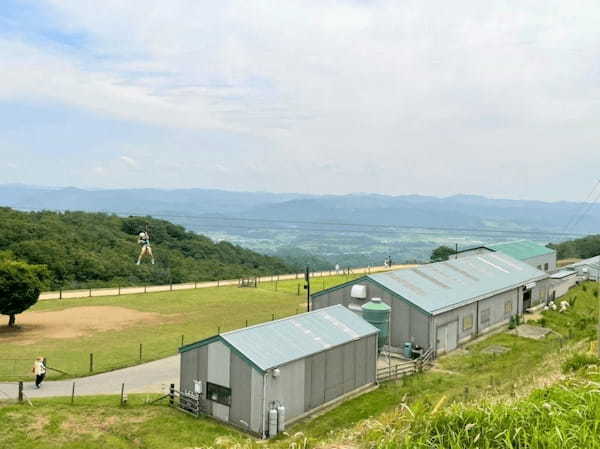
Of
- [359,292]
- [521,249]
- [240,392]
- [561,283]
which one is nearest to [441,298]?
[359,292]

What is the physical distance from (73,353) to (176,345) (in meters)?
5.90

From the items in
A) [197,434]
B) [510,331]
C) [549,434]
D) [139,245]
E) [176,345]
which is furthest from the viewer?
[139,245]

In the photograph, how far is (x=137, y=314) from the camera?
4416 centimetres

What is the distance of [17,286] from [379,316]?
23196mm

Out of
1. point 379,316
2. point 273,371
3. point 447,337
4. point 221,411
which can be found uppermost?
point 379,316

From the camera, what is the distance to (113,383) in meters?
26.5

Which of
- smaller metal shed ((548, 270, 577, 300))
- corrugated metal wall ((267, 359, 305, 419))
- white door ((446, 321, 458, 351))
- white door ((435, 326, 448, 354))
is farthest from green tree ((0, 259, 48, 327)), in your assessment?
smaller metal shed ((548, 270, 577, 300))

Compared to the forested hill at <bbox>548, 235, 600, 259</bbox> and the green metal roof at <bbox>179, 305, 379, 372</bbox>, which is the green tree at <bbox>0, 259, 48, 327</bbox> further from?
the forested hill at <bbox>548, 235, 600, 259</bbox>

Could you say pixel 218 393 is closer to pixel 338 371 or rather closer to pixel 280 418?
pixel 280 418

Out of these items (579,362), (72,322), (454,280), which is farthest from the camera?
(72,322)

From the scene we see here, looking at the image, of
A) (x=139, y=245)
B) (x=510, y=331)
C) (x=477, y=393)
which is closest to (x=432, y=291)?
(x=510, y=331)

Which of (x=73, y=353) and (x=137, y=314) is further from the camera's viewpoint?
(x=137, y=314)

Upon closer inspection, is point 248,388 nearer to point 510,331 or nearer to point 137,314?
point 510,331

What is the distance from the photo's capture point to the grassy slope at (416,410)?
8.18 metres
